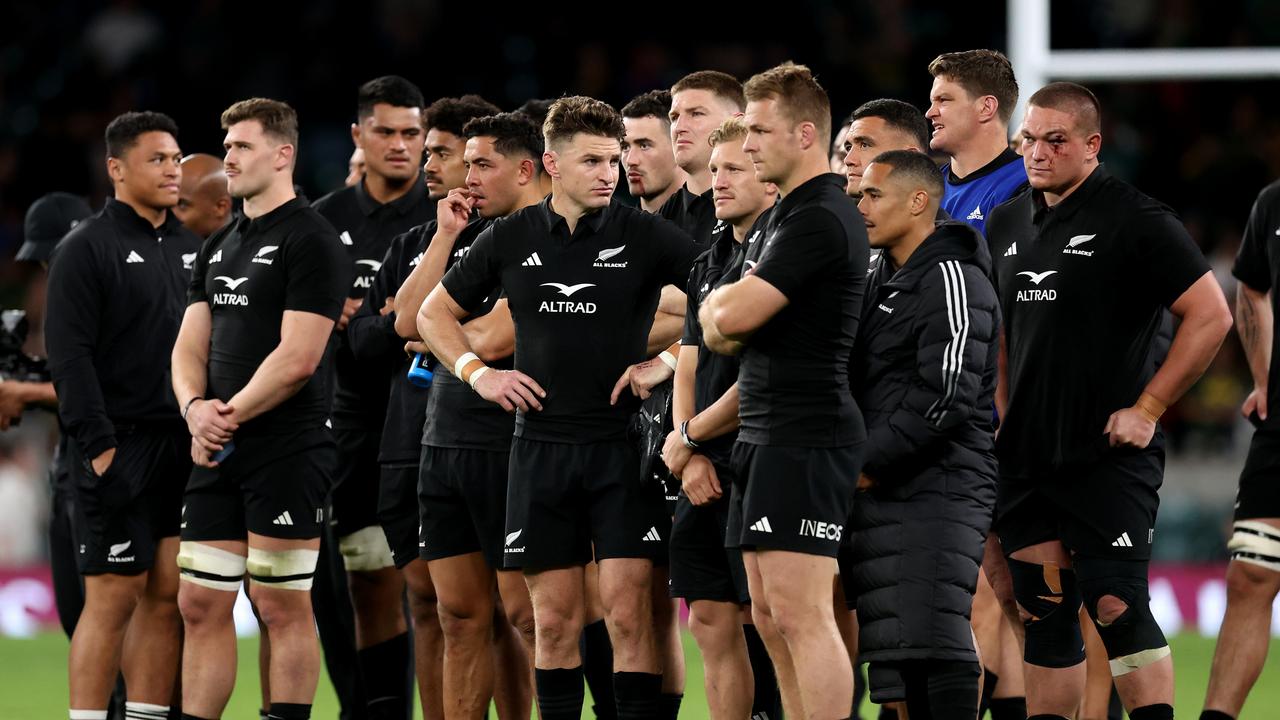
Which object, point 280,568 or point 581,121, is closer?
point 581,121

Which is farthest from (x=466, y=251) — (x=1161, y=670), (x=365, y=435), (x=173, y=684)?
(x=1161, y=670)

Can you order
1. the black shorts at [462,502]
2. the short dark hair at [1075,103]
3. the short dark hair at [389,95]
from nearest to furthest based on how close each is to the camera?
the short dark hair at [1075,103] < the black shorts at [462,502] < the short dark hair at [389,95]

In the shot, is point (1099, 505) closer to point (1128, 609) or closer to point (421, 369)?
point (1128, 609)

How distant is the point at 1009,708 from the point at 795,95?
2.65m

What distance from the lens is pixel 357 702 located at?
8227 mm

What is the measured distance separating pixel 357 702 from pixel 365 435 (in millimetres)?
1264

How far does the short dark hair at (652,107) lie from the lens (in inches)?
281

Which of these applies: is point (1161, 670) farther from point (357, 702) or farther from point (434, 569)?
point (357, 702)

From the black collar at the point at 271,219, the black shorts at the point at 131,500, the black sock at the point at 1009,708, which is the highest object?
the black collar at the point at 271,219

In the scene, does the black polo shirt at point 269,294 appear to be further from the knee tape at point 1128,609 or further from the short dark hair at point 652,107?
the knee tape at point 1128,609

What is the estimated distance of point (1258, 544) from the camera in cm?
686

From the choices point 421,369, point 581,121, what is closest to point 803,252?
point 581,121

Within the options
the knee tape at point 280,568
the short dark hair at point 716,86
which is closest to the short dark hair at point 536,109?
the short dark hair at point 716,86

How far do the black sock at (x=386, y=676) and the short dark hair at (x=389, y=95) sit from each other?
7.99 ft
